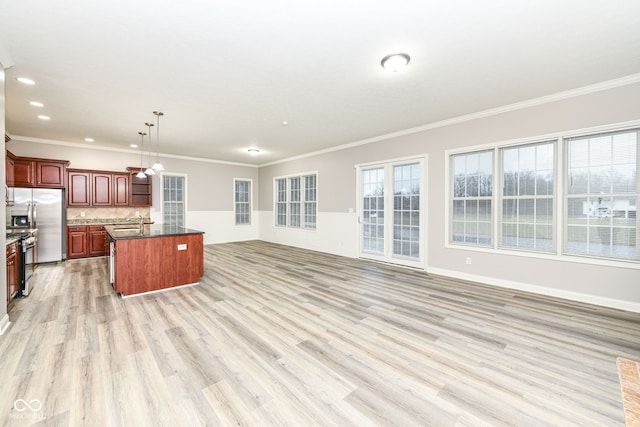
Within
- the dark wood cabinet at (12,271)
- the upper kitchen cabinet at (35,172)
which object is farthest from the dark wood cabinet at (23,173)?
the dark wood cabinet at (12,271)

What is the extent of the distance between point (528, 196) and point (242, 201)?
8.24 meters

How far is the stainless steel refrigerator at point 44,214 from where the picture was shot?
5367 mm

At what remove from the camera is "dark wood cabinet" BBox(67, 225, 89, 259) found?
6.21 m

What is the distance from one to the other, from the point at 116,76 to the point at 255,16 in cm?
219

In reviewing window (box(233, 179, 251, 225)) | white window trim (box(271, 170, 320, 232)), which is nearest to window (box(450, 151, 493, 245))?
white window trim (box(271, 170, 320, 232))

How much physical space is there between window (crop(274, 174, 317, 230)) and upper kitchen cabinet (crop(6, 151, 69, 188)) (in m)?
5.41

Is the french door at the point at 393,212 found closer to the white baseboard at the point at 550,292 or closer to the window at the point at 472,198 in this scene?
the window at the point at 472,198

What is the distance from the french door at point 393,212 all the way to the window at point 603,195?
216cm

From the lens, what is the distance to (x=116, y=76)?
10.7 feet

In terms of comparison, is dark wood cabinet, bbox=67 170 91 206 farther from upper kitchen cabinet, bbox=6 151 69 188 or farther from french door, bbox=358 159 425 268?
french door, bbox=358 159 425 268

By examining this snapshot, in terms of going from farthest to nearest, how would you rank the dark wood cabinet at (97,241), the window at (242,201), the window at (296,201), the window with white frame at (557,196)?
the window at (242,201) → the window at (296,201) → the dark wood cabinet at (97,241) → the window with white frame at (557,196)

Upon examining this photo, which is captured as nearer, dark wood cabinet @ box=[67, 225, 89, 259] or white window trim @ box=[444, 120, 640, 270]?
white window trim @ box=[444, 120, 640, 270]

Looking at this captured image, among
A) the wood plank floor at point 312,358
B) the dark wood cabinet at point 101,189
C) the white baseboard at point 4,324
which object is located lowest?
the wood plank floor at point 312,358

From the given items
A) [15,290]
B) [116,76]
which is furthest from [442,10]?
[15,290]
